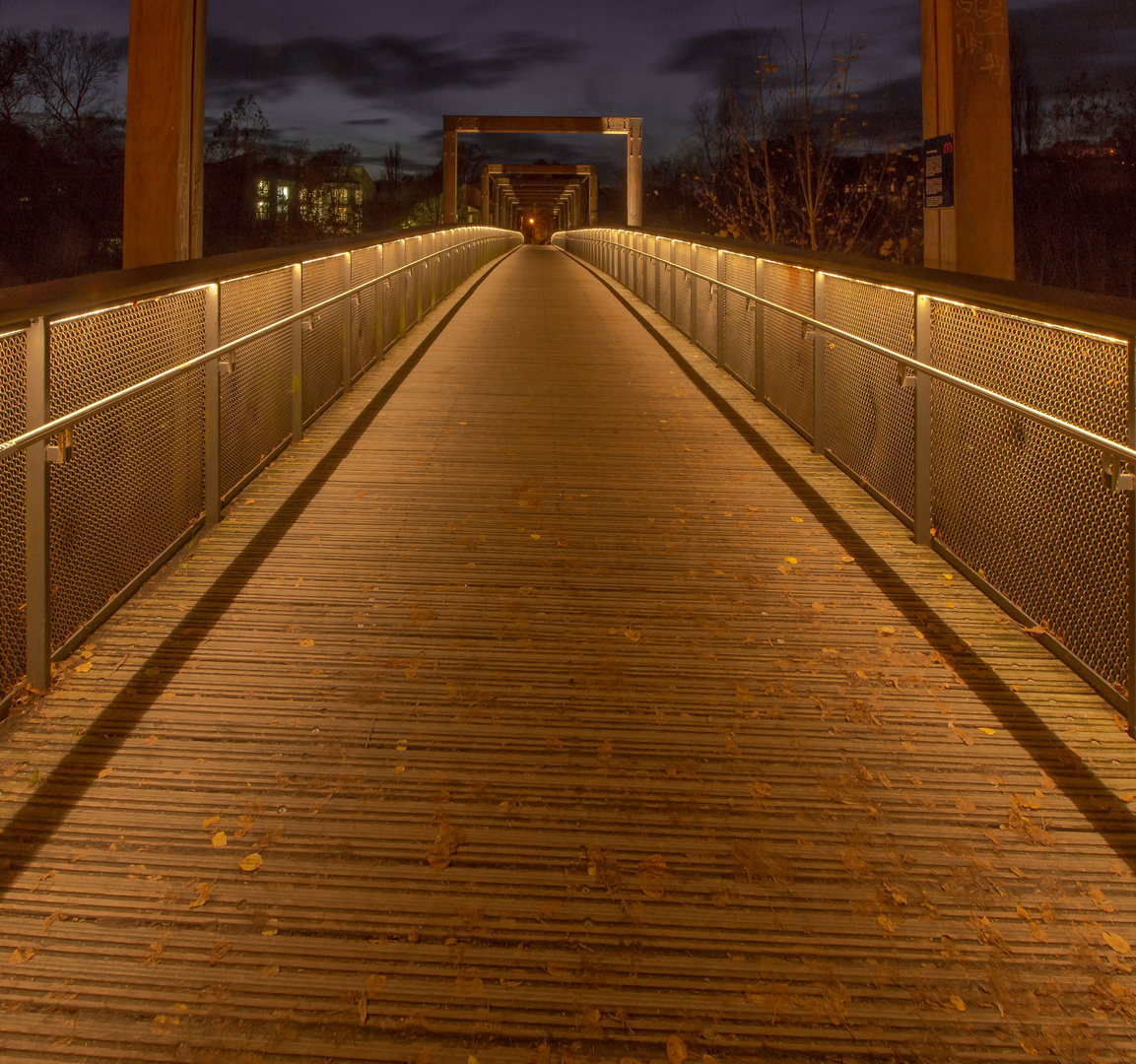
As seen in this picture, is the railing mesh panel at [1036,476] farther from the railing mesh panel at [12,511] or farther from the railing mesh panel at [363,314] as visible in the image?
the railing mesh panel at [363,314]

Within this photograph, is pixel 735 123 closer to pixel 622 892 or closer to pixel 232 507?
pixel 232 507

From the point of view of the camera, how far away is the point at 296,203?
69.4 metres

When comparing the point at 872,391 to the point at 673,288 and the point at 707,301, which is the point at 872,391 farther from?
the point at 673,288

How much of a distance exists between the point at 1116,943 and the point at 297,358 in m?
5.18

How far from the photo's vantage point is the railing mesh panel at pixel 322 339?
661cm

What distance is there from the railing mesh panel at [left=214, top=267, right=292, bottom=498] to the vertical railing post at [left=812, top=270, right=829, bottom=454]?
3076 millimetres

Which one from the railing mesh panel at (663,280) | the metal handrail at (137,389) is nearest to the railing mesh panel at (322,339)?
the metal handrail at (137,389)

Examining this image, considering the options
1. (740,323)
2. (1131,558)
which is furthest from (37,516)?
(740,323)

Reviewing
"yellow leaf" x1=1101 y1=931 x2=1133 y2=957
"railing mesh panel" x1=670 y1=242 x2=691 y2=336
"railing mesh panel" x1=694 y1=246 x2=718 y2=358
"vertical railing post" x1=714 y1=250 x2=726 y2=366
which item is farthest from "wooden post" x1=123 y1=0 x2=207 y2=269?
"yellow leaf" x1=1101 y1=931 x2=1133 y2=957

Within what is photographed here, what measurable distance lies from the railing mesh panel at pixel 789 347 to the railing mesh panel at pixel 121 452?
362cm

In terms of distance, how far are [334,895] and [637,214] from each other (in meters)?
36.2

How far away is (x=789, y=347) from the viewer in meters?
6.95

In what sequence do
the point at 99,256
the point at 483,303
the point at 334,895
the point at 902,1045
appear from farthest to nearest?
the point at 99,256, the point at 483,303, the point at 334,895, the point at 902,1045

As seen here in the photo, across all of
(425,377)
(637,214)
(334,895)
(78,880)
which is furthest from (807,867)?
(637,214)
